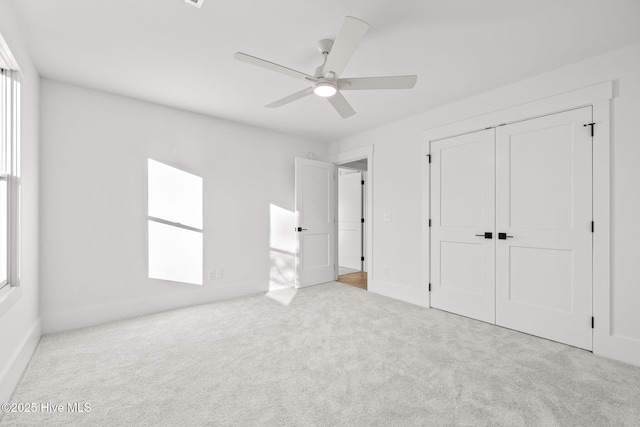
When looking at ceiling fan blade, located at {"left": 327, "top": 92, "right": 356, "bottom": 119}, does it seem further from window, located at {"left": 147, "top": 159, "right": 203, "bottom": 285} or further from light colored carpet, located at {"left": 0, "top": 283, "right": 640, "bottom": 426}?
window, located at {"left": 147, "top": 159, "right": 203, "bottom": 285}

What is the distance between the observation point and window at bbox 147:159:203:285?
3398 millimetres

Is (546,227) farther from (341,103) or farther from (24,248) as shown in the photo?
(24,248)

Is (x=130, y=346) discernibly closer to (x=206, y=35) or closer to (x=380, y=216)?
(x=206, y=35)

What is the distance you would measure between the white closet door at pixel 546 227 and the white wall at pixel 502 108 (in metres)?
0.18

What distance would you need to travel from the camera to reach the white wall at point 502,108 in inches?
88.3

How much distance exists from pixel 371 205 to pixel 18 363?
3.90 meters

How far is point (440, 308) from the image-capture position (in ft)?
11.5

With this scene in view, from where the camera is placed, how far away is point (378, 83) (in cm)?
211

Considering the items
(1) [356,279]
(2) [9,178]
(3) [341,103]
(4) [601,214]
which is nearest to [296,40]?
(3) [341,103]

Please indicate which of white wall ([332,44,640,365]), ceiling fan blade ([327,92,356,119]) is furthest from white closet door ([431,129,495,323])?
ceiling fan blade ([327,92,356,119])

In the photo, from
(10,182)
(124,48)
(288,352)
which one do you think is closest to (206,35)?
(124,48)

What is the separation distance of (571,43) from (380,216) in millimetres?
2661

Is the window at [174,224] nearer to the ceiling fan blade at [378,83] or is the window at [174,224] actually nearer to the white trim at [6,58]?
the white trim at [6,58]

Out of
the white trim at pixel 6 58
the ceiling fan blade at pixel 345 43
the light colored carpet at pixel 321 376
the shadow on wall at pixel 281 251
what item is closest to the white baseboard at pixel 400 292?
the light colored carpet at pixel 321 376
